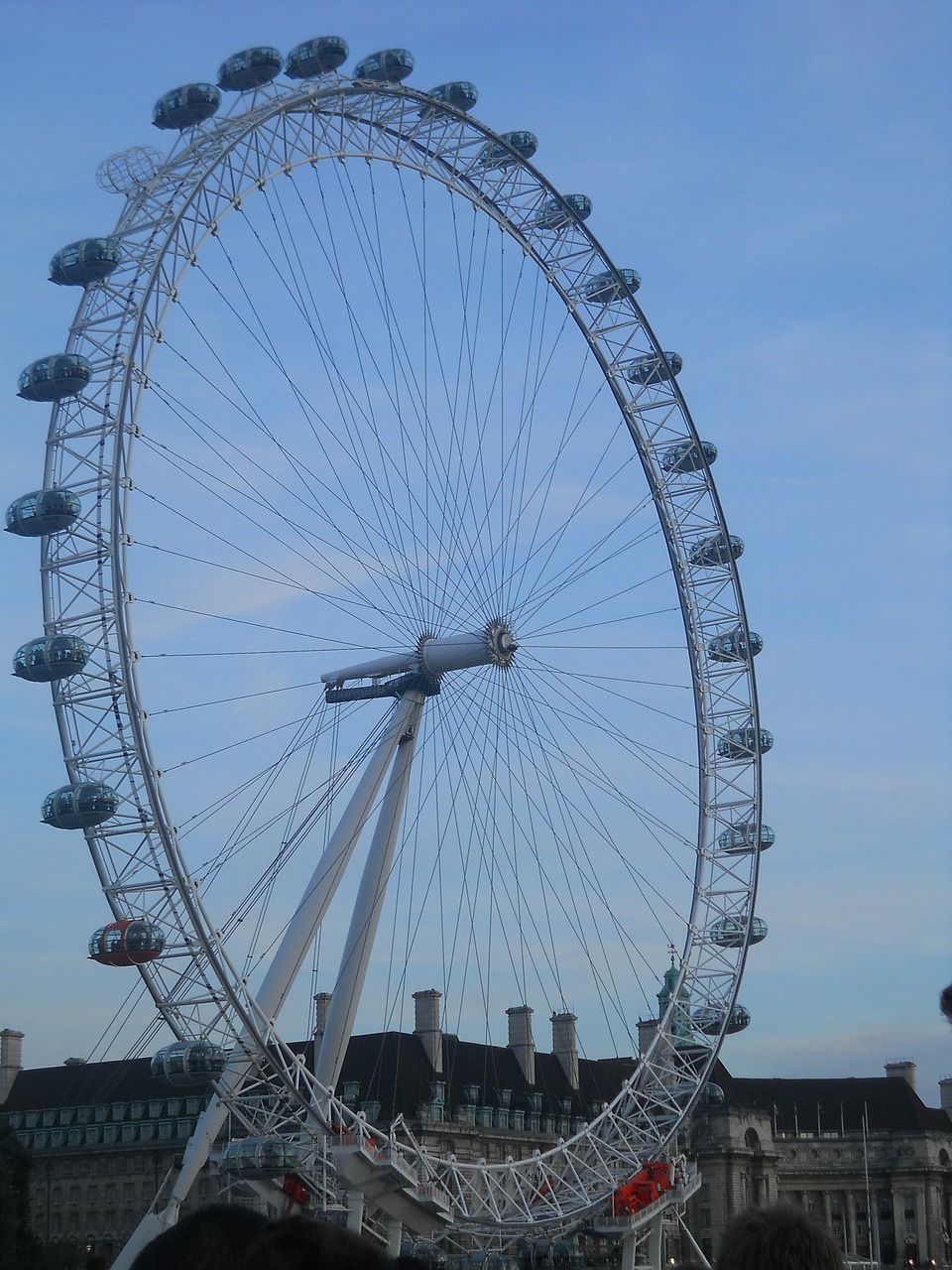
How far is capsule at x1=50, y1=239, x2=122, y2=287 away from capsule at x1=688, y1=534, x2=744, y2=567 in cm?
2446

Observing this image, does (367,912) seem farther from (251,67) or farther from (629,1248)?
(251,67)

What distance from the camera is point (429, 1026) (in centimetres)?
8831

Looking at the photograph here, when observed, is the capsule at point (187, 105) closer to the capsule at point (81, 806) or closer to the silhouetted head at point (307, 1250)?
the capsule at point (81, 806)

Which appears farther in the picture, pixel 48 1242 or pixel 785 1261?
pixel 48 1242

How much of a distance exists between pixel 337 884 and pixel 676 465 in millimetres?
20036

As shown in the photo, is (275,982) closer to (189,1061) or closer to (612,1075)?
(189,1061)

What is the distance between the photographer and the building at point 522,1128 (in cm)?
8625

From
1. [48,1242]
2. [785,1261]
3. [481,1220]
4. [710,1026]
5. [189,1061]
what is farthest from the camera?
[48,1242]

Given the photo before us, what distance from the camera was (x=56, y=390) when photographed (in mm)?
40125

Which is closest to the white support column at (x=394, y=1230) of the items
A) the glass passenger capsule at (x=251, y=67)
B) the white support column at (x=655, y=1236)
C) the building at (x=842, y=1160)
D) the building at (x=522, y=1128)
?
the white support column at (x=655, y=1236)

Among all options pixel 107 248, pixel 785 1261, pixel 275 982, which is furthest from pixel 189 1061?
pixel 785 1261

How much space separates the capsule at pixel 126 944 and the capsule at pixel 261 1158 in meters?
8.16

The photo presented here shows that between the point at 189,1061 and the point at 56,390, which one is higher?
the point at 56,390

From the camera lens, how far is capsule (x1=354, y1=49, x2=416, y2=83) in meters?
48.9
